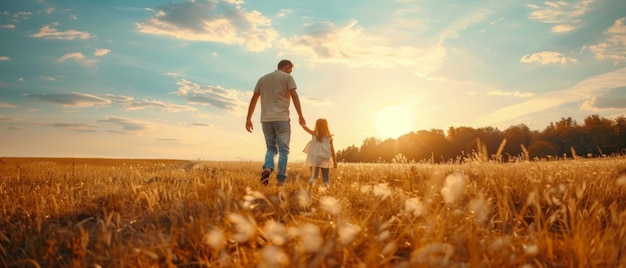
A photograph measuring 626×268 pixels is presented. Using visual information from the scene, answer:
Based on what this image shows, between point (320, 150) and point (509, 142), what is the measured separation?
2986 inches

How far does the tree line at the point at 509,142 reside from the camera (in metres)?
66.3

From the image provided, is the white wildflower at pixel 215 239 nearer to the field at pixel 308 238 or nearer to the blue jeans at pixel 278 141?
the field at pixel 308 238

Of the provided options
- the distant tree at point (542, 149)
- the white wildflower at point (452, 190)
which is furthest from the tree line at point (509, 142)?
the white wildflower at point (452, 190)

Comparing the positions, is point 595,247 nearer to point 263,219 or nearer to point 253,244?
point 253,244

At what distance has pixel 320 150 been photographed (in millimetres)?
9625

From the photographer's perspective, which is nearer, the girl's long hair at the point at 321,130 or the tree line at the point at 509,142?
the girl's long hair at the point at 321,130

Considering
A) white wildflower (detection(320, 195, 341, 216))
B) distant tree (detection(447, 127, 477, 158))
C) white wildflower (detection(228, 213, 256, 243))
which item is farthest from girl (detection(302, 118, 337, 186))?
distant tree (detection(447, 127, 477, 158))

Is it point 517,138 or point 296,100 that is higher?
point 517,138

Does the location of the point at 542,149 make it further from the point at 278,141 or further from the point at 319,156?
the point at 278,141

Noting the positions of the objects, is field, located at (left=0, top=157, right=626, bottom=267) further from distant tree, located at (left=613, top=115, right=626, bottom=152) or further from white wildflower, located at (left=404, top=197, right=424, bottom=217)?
distant tree, located at (left=613, top=115, right=626, bottom=152)

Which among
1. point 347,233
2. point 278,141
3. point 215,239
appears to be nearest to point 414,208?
point 347,233

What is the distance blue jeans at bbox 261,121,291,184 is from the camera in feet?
28.4

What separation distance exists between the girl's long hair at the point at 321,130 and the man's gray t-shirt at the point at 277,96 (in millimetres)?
1165

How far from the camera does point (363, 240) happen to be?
115 inches
